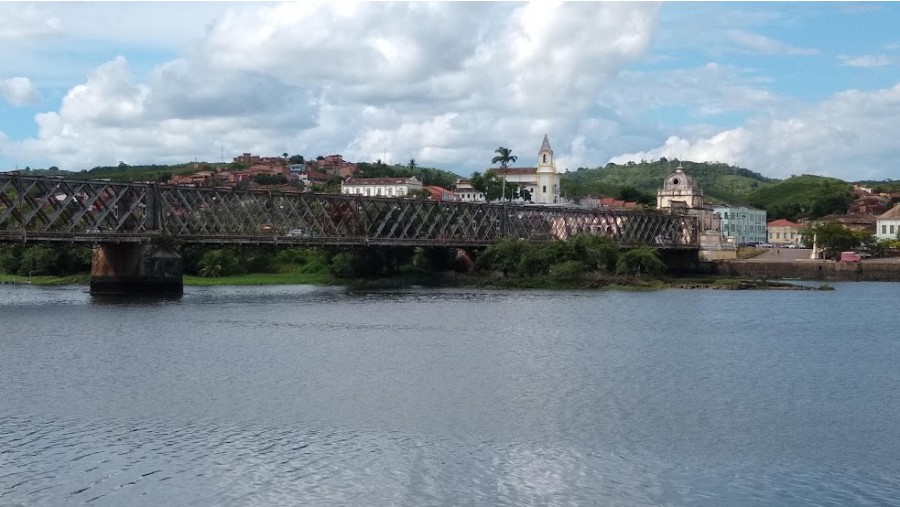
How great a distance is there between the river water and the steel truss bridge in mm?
19148

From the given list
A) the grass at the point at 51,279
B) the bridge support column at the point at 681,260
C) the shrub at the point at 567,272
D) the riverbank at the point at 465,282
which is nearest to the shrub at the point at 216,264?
the riverbank at the point at 465,282

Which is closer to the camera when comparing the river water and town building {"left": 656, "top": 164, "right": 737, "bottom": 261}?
the river water

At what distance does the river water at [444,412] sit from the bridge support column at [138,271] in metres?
20.2

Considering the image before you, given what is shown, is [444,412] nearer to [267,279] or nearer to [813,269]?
[267,279]

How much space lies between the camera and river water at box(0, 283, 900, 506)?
2584 cm

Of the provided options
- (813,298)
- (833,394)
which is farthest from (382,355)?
(813,298)

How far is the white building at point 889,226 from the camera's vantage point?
163m

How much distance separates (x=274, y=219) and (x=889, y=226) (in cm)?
10057

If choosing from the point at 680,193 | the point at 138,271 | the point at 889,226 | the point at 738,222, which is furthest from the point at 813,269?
the point at 138,271

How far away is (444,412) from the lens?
34.6m

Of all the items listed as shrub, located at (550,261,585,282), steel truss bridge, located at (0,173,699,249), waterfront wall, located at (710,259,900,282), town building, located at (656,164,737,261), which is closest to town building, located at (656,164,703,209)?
town building, located at (656,164,737,261)

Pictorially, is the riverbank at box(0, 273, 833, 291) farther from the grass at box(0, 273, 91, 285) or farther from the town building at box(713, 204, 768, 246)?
the town building at box(713, 204, 768, 246)

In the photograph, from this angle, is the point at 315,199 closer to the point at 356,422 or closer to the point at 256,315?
the point at 256,315

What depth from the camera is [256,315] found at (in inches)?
2744
